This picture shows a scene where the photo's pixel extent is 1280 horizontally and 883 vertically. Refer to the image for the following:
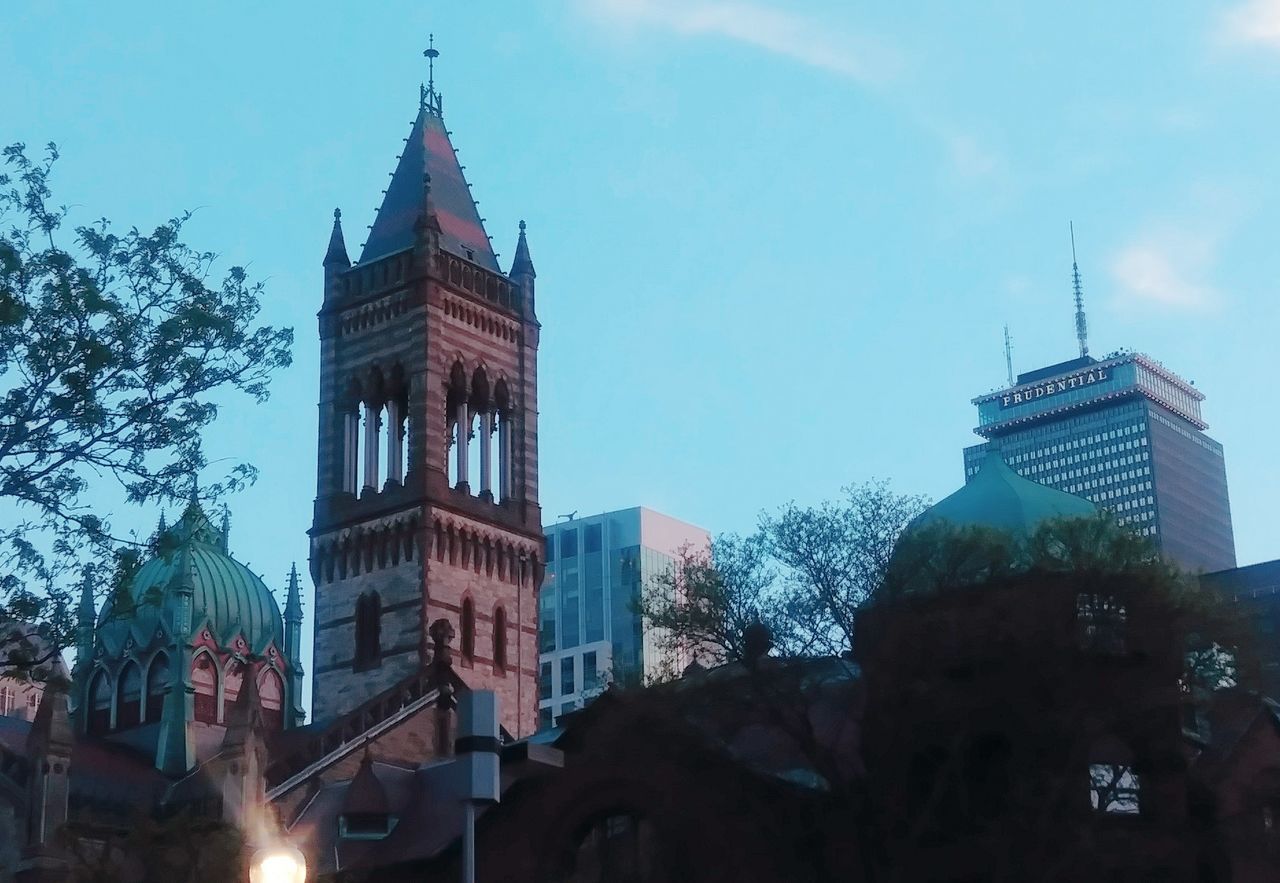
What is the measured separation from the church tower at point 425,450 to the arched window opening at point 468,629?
0.07 m

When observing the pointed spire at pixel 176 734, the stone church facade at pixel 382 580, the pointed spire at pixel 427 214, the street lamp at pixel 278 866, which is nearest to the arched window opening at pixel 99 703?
the stone church facade at pixel 382 580

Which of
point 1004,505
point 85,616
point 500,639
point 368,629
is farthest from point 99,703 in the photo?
point 85,616

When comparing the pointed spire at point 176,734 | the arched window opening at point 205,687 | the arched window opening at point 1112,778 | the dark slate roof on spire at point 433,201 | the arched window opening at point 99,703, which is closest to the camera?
the arched window opening at point 1112,778

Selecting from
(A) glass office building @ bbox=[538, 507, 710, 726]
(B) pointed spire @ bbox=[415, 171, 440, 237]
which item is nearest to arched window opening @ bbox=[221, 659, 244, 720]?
(B) pointed spire @ bbox=[415, 171, 440, 237]

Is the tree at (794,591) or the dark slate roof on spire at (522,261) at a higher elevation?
the dark slate roof on spire at (522,261)

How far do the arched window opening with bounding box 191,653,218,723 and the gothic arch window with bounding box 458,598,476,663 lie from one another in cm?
1375

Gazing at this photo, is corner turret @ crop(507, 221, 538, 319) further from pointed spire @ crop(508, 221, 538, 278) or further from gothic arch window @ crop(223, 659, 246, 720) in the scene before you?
gothic arch window @ crop(223, 659, 246, 720)

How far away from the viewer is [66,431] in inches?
1049

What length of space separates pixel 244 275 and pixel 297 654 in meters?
56.2

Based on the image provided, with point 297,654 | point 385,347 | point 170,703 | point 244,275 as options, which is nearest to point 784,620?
point 244,275

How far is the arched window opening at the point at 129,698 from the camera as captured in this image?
74.3 metres

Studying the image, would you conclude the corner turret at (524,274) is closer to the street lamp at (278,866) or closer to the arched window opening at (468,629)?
the arched window opening at (468,629)

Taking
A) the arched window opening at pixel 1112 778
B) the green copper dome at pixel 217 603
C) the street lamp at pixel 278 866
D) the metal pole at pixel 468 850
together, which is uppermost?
the green copper dome at pixel 217 603

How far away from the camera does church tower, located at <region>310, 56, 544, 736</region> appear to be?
66000mm
